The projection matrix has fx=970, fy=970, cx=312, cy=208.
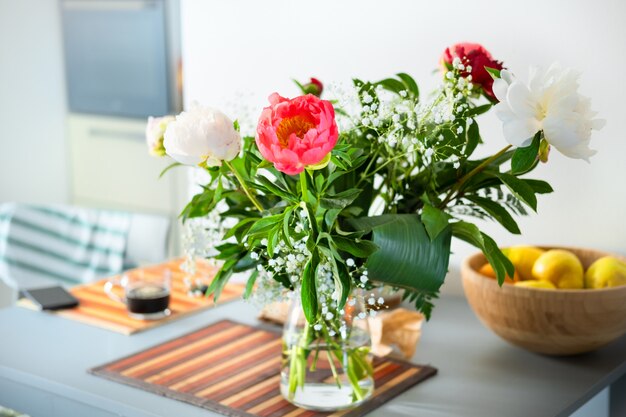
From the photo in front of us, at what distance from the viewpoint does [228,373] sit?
1.50 meters

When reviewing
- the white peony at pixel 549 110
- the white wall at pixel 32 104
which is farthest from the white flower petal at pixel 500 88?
the white wall at pixel 32 104

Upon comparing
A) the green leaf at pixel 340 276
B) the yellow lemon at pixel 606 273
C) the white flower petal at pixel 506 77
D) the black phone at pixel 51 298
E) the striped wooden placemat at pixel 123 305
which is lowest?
the striped wooden placemat at pixel 123 305

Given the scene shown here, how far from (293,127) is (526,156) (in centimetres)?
30

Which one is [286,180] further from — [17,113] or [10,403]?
[17,113]

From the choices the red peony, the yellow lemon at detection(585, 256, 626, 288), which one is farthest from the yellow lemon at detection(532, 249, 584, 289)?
the red peony

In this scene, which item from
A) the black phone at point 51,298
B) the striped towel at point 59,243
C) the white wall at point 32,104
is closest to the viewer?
the black phone at point 51,298

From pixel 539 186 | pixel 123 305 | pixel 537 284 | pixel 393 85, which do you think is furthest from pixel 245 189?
pixel 123 305

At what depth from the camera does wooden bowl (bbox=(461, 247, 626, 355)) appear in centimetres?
145

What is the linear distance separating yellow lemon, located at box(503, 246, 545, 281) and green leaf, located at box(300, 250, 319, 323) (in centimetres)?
51

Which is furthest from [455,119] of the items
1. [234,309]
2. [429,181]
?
[234,309]

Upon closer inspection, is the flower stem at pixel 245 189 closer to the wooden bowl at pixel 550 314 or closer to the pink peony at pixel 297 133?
the pink peony at pixel 297 133

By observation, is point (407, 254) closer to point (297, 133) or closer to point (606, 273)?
point (297, 133)

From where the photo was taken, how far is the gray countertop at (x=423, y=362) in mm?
1376

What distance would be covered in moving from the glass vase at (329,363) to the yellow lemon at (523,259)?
0.35 m
